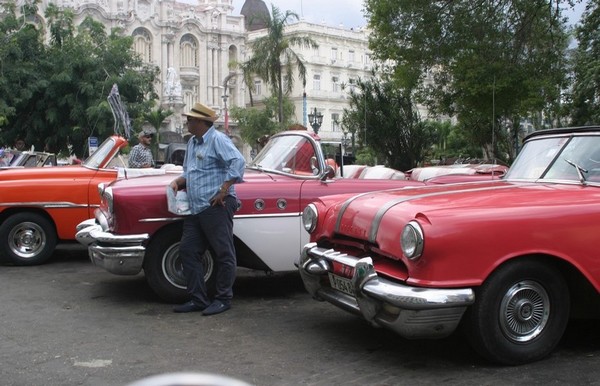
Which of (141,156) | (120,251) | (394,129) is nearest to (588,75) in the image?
(394,129)

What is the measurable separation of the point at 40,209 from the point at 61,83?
63.6 ft

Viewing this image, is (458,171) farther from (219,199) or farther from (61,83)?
(61,83)

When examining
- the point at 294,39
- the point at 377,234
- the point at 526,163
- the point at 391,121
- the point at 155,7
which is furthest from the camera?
the point at 155,7

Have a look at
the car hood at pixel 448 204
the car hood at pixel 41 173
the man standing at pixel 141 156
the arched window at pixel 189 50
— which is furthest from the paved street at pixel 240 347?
the arched window at pixel 189 50

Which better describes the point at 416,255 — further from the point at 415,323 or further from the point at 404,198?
the point at 404,198

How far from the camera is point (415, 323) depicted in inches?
162

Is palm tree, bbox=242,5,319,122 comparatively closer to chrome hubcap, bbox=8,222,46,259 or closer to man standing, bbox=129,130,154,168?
man standing, bbox=129,130,154,168

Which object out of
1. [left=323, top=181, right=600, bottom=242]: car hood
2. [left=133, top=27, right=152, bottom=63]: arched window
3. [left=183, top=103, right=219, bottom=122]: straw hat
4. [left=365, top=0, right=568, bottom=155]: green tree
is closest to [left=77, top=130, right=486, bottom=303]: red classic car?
[left=183, top=103, right=219, bottom=122]: straw hat

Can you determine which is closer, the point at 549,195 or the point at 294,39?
the point at 549,195

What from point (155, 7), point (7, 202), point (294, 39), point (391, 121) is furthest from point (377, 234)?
point (155, 7)

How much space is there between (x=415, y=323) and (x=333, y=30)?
7329 cm

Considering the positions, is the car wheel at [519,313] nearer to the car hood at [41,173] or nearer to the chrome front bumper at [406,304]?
the chrome front bumper at [406,304]

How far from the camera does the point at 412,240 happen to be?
4184mm

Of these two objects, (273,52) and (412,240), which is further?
(273,52)
